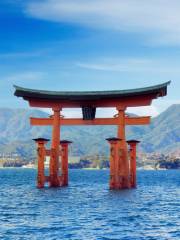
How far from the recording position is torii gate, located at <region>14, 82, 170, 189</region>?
180 ft

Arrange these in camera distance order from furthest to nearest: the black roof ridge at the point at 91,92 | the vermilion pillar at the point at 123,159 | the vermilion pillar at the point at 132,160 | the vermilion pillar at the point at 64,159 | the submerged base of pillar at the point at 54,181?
1. the vermilion pillar at the point at 64,159
2. the vermilion pillar at the point at 132,160
3. the submerged base of pillar at the point at 54,181
4. the vermilion pillar at the point at 123,159
5. the black roof ridge at the point at 91,92

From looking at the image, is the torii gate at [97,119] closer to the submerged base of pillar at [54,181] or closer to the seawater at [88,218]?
the submerged base of pillar at [54,181]

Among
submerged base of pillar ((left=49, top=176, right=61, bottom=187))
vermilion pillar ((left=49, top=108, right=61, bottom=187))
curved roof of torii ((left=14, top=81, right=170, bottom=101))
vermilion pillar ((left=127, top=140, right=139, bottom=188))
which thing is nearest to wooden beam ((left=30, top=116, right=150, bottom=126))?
vermilion pillar ((left=49, top=108, right=61, bottom=187))

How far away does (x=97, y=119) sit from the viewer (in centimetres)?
5981

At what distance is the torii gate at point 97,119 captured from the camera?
180ft

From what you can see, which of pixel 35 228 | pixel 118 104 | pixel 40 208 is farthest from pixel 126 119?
pixel 35 228

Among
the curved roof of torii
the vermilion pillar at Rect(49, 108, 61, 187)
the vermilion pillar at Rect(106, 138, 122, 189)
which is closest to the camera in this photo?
the vermilion pillar at Rect(106, 138, 122, 189)

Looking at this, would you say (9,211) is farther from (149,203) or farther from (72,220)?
(149,203)

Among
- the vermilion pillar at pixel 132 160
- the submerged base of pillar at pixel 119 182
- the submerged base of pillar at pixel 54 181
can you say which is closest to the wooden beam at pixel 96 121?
the vermilion pillar at pixel 132 160

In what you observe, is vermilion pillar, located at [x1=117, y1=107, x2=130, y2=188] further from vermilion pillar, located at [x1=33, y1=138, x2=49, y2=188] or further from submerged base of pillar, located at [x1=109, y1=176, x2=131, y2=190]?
vermilion pillar, located at [x1=33, y1=138, x2=49, y2=188]

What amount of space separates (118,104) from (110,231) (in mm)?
27076

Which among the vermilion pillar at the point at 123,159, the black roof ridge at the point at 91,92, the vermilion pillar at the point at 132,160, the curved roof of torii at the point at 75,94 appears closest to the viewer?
the black roof ridge at the point at 91,92

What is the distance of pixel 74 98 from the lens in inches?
2270

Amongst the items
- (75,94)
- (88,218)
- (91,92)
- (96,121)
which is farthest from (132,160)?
(88,218)
